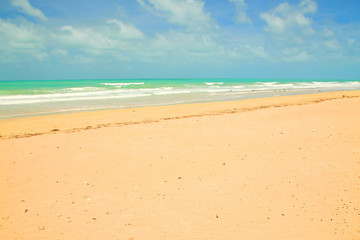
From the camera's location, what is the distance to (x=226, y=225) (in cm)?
381

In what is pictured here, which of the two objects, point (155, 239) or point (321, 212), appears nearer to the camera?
point (155, 239)

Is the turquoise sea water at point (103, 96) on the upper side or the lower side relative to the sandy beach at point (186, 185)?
upper

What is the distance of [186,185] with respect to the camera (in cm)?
504

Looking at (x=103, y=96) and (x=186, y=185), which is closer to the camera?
(x=186, y=185)

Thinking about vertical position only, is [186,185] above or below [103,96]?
below

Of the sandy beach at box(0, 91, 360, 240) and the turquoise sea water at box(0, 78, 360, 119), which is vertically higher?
the turquoise sea water at box(0, 78, 360, 119)

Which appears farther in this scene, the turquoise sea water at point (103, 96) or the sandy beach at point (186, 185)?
the turquoise sea water at point (103, 96)

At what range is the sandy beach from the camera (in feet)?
12.4

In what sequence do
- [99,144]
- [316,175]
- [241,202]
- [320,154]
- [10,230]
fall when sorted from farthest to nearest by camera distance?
[99,144] < [320,154] < [316,175] < [241,202] < [10,230]

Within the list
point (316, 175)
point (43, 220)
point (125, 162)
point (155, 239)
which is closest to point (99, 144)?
point (125, 162)

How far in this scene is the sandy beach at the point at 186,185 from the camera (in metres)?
3.77

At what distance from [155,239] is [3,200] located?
9.57 feet

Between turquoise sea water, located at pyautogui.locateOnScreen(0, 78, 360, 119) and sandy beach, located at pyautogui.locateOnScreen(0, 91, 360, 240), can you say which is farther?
turquoise sea water, located at pyautogui.locateOnScreen(0, 78, 360, 119)

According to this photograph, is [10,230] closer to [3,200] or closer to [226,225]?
[3,200]
